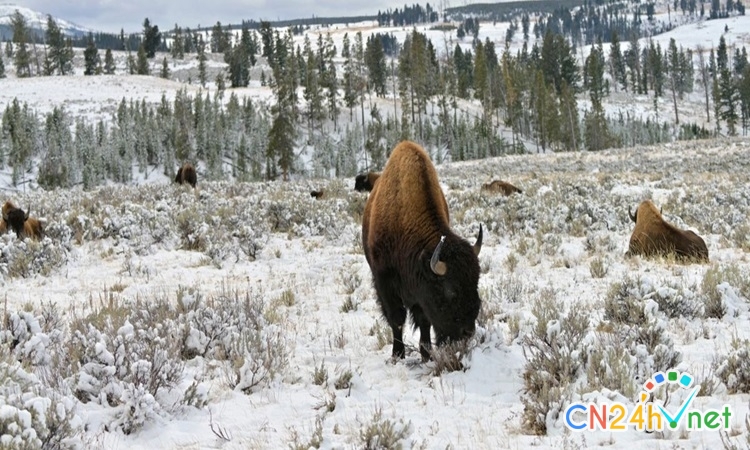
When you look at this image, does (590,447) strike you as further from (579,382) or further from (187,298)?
(187,298)

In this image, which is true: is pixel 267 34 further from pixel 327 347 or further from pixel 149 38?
pixel 327 347

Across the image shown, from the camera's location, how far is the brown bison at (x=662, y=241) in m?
7.71

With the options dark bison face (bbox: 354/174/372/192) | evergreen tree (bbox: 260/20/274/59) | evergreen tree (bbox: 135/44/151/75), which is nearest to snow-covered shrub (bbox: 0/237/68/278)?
dark bison face (bbox: 354/174/372/192)

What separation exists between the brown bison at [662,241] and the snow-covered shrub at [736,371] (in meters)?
4.34

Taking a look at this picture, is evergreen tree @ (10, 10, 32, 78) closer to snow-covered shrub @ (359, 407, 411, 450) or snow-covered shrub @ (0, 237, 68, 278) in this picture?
snow-covered shrub @ (0, 237, 68, 278)

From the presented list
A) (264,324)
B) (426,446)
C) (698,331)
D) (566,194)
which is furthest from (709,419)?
(566,194)

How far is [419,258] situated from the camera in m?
4.36

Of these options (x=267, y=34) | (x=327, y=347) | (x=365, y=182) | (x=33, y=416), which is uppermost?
(x=267, y=34)

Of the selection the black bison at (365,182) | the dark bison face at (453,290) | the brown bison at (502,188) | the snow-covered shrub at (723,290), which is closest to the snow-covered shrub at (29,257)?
the dark bison face at (453,290)

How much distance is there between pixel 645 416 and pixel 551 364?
82cm

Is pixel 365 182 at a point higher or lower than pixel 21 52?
lower

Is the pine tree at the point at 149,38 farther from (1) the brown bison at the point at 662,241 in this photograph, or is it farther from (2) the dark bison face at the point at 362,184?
(1) the brown bison at the point at 662,241

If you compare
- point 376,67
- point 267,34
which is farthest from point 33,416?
point 267,34

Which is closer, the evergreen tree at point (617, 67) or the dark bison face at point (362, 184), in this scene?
the dark bison face at point (362, 184)
